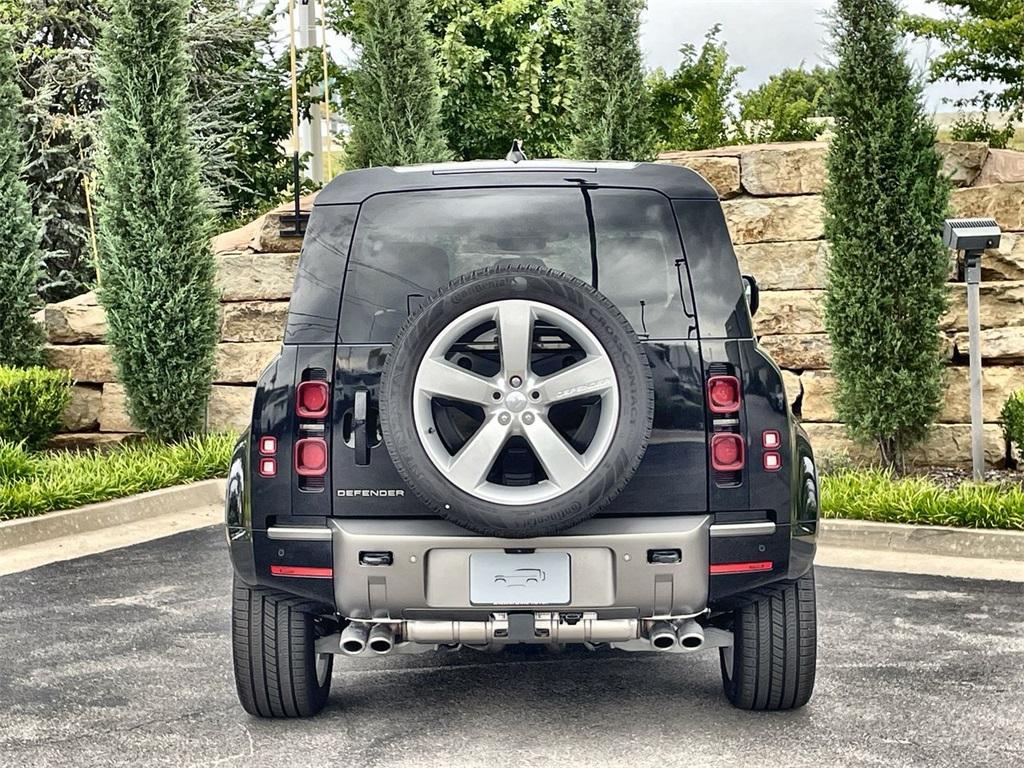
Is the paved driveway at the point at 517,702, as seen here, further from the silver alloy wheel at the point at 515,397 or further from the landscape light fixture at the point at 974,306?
the landscape light fixture at the point at 974,306

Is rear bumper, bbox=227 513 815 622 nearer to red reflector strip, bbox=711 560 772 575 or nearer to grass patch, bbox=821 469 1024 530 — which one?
red reflector strip, bbox=711 560 772 575

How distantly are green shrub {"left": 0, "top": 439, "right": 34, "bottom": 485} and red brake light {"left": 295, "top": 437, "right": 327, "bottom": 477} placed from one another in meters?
6.48

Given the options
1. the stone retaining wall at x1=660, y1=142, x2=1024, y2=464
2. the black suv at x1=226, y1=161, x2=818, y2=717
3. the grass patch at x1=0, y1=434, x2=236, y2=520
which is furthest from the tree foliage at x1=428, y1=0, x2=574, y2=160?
the black suv at x1=226, y1=161, x2=818, y2=717

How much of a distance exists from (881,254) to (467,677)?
6.03 metres

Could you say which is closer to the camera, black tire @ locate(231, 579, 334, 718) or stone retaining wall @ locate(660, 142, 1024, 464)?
black tire @ locate(231, 579, 334, 718)

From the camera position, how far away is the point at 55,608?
22.7 ft

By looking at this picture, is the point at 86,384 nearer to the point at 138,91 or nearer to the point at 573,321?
the point at 138,91

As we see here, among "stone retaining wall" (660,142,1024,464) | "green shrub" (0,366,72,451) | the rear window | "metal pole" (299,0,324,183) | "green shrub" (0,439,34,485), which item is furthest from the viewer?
"metal pole" (299,0,324,183)

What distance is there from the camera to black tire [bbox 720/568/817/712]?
4.65m

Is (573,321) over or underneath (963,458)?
over

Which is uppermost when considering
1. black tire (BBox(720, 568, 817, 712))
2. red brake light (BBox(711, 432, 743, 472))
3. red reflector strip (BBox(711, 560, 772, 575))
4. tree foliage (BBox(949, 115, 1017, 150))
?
tree foliage (BBox(949, 115, 1017, 150))

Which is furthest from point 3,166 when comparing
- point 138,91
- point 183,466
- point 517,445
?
point 517,445

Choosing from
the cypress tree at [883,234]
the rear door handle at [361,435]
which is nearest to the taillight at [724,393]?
the rear door handle at [361,435]

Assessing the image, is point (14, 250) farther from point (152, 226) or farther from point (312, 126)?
point (312, 126)
